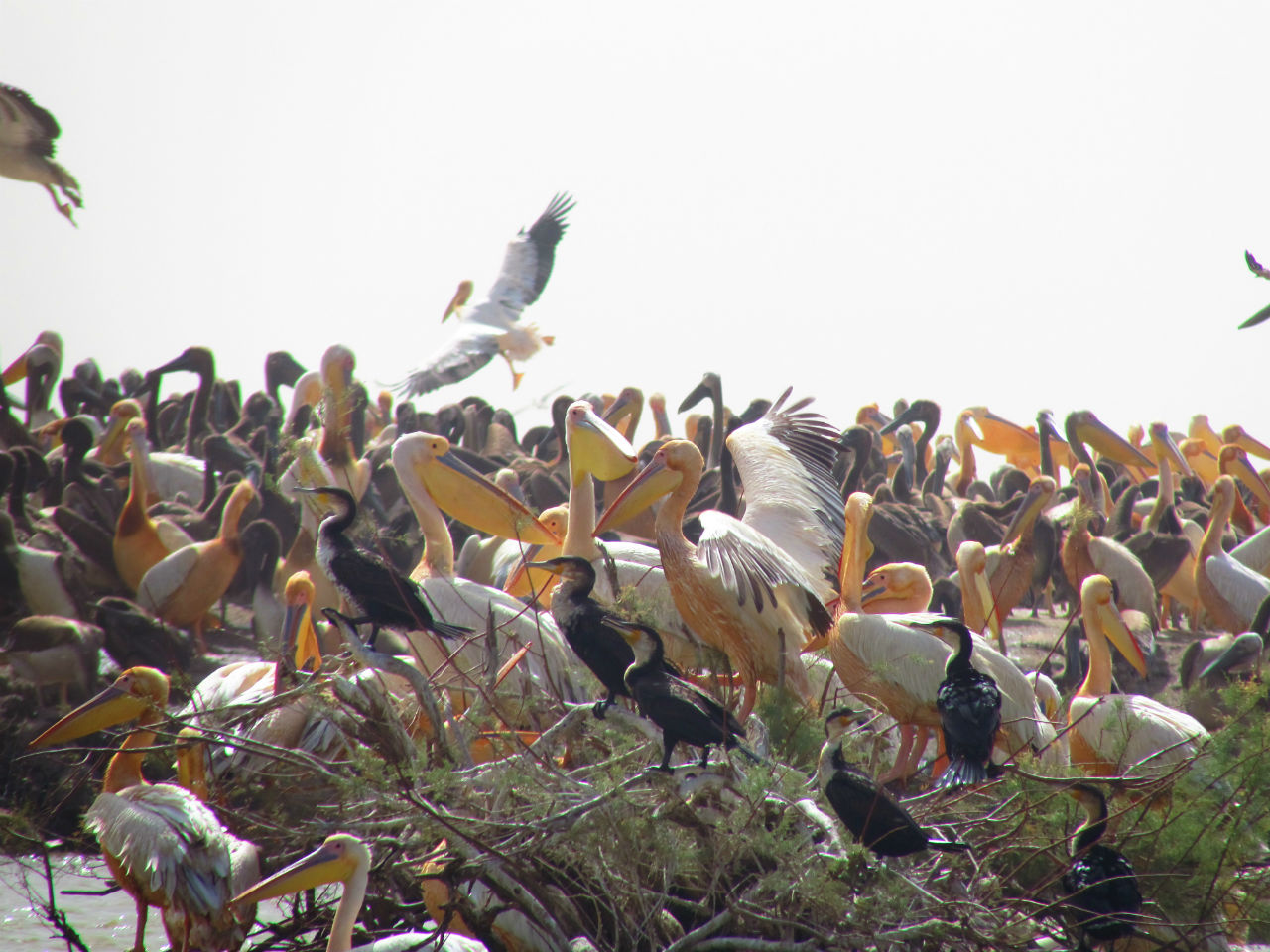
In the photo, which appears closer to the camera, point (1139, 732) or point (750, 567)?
point (750, 567)

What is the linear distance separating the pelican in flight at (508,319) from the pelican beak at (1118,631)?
→ 5880mm

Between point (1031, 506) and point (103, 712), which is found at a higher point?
point (1031, 506)

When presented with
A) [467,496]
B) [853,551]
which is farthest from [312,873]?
[853,551]

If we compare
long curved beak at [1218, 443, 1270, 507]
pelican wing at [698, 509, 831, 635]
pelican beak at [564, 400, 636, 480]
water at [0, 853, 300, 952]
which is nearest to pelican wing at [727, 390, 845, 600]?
pelican wing at [698, 509, 831, 635]

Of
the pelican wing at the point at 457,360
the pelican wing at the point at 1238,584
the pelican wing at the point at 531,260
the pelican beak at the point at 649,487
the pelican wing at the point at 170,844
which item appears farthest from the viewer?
the pelican wing at the point at 531,260

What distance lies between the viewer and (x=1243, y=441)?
58.3 feet

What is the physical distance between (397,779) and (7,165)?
384 cm

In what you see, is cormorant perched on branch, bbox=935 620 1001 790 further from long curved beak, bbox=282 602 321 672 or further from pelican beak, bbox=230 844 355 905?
long curved beak, bbox=282 602 321 672

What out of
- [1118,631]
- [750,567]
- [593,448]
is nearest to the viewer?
[750,567]

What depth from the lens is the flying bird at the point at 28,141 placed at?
5.97 metres

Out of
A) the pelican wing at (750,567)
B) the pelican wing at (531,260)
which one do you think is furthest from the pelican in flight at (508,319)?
the pelican wing at (750,567)

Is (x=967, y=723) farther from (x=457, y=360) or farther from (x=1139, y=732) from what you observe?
(x=457, y=360)

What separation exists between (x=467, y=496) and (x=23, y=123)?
2.63m

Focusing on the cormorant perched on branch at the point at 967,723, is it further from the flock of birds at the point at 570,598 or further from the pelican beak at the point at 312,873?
the pelican beak at the point at 312,873
